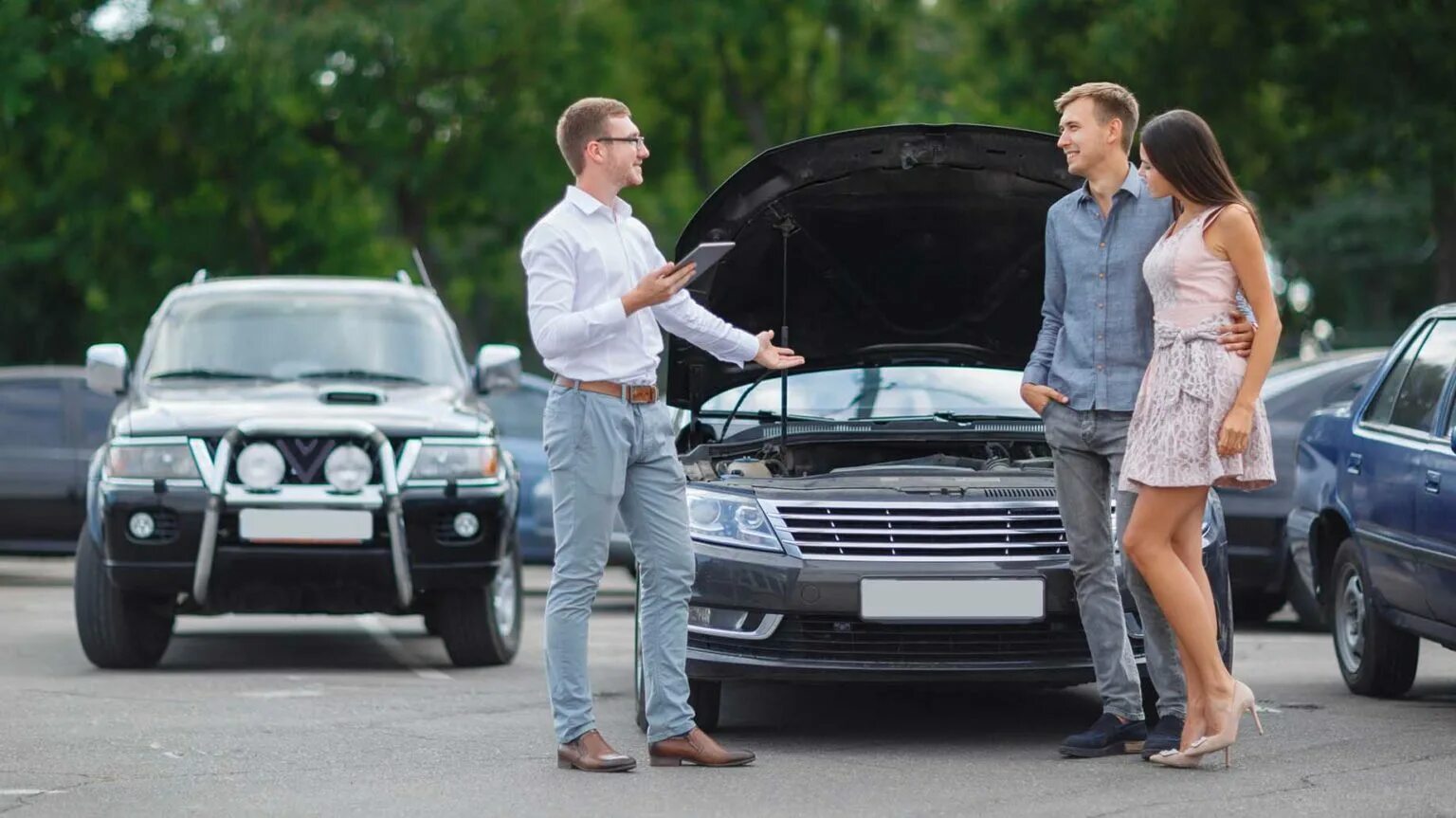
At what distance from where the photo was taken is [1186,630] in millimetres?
6641

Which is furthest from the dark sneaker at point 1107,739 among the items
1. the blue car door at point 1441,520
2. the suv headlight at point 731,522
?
the blue car door at point 1441,520

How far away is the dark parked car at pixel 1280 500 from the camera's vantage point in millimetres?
11992

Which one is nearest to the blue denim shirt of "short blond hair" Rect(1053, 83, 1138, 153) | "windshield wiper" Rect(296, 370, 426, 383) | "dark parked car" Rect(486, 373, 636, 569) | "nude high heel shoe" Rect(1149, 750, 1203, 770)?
"short blond hair" Rect(1053, 83, 1138, 153)

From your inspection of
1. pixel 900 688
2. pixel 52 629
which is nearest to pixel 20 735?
pixel 900 688

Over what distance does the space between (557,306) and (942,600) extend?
1493mm

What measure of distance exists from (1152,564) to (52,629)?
24.0 feet

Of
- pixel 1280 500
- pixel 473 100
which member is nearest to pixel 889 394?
pixel 1280 500

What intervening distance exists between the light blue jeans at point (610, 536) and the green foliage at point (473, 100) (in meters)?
17.6

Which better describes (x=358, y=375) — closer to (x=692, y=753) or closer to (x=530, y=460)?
(x=692, y=753)

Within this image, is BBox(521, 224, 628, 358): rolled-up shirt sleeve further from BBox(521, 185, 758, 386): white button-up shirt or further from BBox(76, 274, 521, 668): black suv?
BBox(76, 274, 521, 668): black suv

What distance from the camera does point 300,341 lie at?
10.7 m

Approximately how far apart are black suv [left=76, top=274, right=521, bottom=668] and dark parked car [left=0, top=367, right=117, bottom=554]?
5960 millimetres

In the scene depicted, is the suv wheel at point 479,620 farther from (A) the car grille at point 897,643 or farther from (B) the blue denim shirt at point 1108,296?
(B) the blue denim shirt at point 1108,296

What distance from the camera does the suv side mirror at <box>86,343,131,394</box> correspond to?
10016 millimetres
